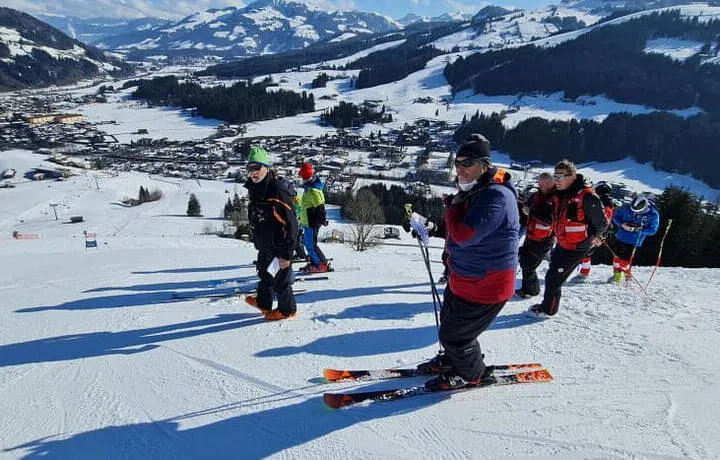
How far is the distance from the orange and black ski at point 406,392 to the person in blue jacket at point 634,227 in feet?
12.7

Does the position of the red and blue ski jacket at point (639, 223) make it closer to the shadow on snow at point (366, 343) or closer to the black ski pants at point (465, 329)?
the shadow on snow at point (366, 343)

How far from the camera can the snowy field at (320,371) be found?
2.87 meters

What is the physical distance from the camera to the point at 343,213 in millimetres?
44688

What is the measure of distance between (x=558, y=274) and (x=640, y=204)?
292cm

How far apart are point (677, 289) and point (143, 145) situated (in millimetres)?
99227

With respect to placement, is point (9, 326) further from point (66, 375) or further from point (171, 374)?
→ point (171, 374)

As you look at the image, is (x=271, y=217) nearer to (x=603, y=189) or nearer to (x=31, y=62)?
(x=603, y=189)

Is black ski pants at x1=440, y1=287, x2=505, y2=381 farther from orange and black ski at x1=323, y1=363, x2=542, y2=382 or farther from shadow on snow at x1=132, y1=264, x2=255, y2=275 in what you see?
shadow on snow at x1=132, y1=264, x2=255, y2=275

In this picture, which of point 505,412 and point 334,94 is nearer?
point 505,412

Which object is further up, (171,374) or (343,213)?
(171,374)

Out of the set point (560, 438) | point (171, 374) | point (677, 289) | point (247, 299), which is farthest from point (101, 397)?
point (677, 289)

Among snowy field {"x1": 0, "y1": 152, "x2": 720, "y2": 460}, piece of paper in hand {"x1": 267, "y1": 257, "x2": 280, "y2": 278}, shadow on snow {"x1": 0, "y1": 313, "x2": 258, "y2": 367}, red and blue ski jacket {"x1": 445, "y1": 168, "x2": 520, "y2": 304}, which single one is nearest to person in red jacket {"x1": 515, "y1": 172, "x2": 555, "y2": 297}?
snowy field {"x1": 0, "y1": 152, "x2": 720, "y2": 460}

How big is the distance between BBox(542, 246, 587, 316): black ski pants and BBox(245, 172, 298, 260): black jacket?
9.94ft

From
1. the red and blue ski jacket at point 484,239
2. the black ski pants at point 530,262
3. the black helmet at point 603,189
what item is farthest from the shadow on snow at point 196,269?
the black helmet at point 603,189
